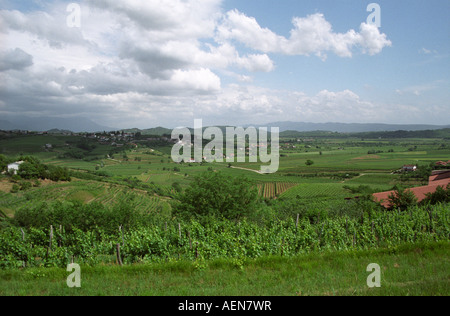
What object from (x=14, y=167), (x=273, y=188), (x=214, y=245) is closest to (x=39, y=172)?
(x=14, y=167)

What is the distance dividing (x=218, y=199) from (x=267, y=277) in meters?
13.6

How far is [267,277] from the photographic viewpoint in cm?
713

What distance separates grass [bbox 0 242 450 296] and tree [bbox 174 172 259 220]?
11624 millimetres

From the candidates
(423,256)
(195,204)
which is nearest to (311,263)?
(423,256)

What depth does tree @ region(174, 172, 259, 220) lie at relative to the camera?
20391 millimetres

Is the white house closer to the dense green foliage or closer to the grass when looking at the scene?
the dense green foliage

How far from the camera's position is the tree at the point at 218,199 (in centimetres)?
2039

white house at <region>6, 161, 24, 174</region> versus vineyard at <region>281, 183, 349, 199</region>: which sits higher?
white house at <region>6, 161, 24, 174</region>

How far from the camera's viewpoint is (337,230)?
12.5 metres

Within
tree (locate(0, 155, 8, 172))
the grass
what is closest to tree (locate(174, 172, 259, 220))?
the grass

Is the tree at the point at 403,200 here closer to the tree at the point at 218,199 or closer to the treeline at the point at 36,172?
the tree at the point at 218,199

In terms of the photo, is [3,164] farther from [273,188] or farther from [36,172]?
[273,188]
